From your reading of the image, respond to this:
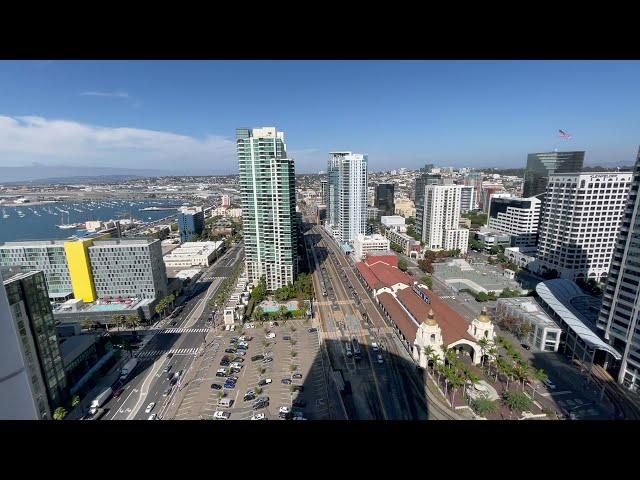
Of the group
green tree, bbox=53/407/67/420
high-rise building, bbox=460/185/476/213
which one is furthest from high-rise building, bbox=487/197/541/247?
green tree, bbox=53/407/67/420

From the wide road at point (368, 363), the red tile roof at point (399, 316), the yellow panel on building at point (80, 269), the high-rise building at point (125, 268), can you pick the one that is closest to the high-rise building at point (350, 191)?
the wide road at point (368, 363)

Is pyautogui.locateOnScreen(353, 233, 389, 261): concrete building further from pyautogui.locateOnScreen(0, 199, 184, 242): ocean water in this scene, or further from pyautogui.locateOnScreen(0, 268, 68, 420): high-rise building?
pyautogui.locateOnScreen(0, 199, 184, 242): ocean water

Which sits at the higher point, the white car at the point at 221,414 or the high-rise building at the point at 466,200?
the high-rise building at the point at 466,200

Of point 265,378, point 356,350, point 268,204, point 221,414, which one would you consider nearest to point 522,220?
point 268,204

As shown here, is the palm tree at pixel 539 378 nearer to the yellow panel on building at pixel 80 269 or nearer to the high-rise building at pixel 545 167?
the yellow panel on building at pixel 80 269
